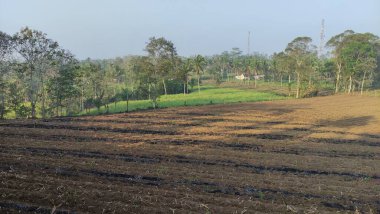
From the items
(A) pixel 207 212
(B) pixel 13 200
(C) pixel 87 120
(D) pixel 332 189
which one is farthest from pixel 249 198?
(C) pixel 87 120

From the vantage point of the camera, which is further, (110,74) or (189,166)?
(110,74)

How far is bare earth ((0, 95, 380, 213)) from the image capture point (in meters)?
12.2

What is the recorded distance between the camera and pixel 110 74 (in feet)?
251

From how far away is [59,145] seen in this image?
23.5 meters

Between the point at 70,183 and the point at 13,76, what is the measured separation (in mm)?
36857

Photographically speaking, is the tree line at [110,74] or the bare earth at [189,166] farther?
the tree line at [110,74]

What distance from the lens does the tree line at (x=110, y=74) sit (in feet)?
138

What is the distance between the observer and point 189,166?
1905 centimetres

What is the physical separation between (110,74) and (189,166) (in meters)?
60.7

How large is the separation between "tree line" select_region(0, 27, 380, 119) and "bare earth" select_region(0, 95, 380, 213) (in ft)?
31.7

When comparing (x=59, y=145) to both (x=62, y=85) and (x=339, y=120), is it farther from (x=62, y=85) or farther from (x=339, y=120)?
(x=339, y=120)

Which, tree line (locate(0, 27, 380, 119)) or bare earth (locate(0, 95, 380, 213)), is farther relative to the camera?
tree line (locate(0, 27, 380, 119))

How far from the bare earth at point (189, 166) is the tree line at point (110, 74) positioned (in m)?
9.66

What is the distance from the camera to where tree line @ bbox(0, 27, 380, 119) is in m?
42.1
